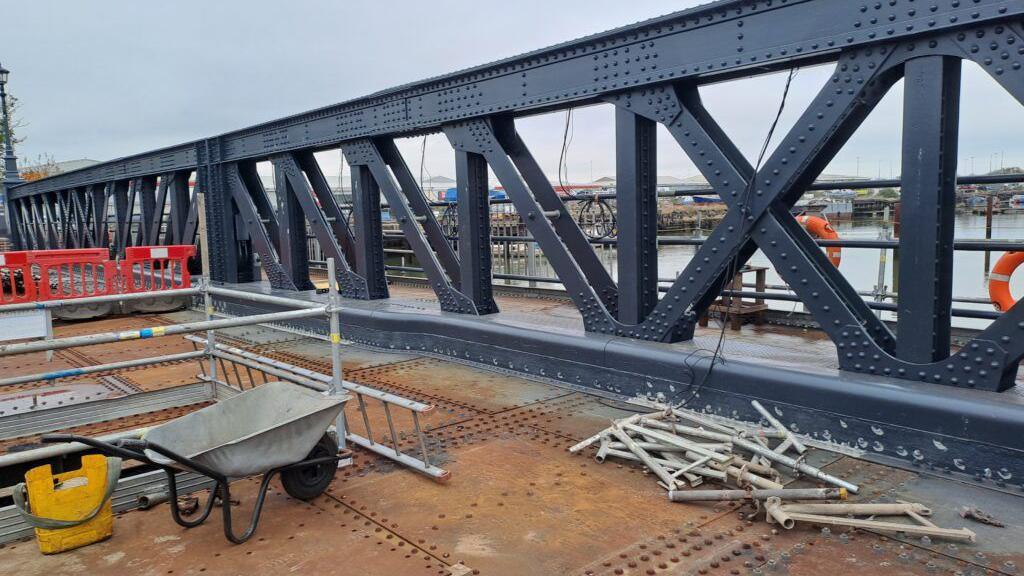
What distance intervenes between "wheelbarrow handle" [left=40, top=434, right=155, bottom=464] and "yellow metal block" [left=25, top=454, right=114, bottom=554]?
0.91 ft

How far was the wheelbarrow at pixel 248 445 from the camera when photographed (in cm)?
354

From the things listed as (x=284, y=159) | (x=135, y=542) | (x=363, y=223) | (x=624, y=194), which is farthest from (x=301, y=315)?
(x=284, y=159)

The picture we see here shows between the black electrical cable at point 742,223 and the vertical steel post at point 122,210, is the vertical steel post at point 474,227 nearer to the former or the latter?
the black electrical cable at point 742,223

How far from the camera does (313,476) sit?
4258 millimetres

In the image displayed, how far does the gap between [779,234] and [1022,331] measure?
155cm

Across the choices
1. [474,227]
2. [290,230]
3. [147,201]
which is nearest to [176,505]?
[474,227]

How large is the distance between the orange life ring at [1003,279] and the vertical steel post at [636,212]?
142 inches

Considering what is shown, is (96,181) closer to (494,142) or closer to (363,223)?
(363,223)

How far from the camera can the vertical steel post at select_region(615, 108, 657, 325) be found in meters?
6.16

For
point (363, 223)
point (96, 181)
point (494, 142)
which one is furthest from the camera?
point (96, 181)

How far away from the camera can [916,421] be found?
4.33 meters

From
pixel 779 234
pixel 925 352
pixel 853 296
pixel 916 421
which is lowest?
pixel 916 421

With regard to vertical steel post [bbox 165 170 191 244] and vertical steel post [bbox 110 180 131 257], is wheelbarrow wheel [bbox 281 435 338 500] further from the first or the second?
vertical steel post [bbox 110 180 131 257]

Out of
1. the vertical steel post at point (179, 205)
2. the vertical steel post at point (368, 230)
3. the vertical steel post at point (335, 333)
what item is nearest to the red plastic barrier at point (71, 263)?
the vertical steel post at point (179, 205)
